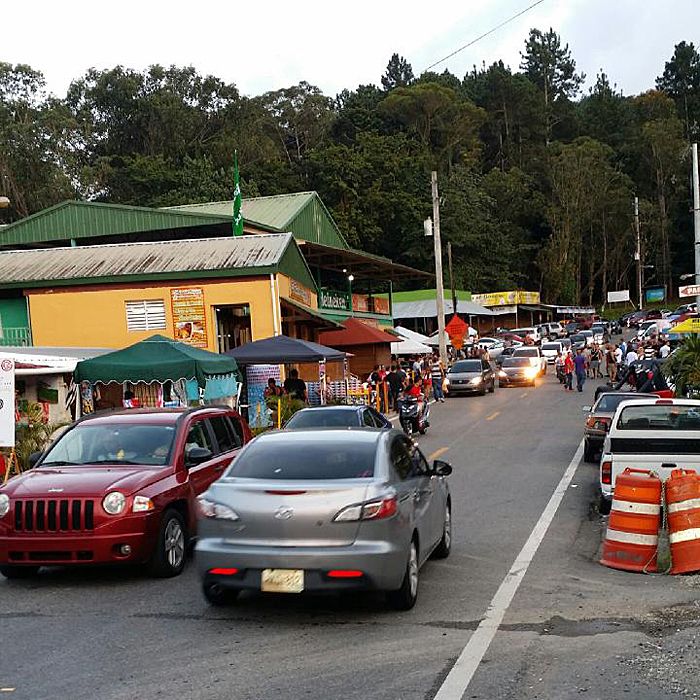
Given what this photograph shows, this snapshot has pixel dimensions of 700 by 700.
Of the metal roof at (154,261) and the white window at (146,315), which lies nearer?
the metal roof at (154,261)

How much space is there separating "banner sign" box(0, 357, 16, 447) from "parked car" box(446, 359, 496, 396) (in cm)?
2591

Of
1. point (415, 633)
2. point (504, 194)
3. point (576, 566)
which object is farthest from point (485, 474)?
point (504, 194)

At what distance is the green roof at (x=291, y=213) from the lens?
Answer: 4275 centimetres

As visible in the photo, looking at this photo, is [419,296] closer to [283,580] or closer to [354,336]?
[354,336]

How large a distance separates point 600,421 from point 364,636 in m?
11.3

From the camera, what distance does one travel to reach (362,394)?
30.4 metres

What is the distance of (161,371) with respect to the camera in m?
19.2

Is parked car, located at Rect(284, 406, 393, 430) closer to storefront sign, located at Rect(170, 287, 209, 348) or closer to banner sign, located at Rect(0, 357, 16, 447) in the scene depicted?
banner sign, located at Rect(0, 357, 16, 447)

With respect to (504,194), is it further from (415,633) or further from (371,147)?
(415,633)

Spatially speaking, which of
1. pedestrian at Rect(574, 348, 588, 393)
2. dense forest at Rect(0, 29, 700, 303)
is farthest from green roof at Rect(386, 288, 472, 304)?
pedestrian at Rect(574, 348, 588, 393)

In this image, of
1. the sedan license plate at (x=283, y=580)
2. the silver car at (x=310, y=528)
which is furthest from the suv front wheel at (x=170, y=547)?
the sedan license plate at (x=283, y=580)

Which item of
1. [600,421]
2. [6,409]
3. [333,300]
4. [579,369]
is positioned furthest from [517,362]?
[6,409]

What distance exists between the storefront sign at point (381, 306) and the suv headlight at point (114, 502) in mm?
41292

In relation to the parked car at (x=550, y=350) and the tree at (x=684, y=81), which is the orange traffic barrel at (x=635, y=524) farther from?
the tree at (x=684, y=81)
